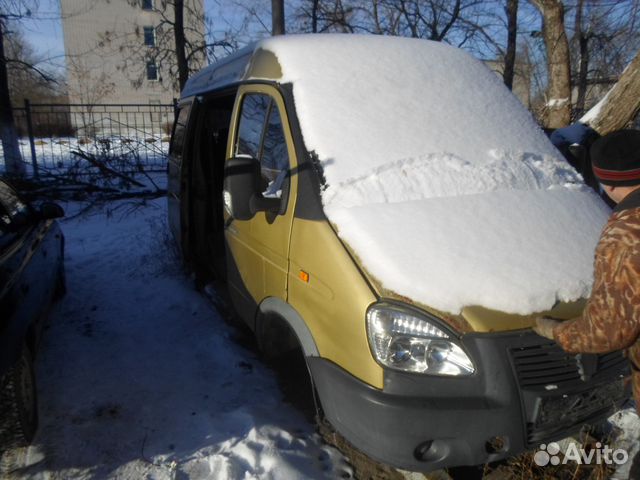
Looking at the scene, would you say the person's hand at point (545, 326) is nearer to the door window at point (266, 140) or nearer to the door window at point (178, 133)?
the door window at point (266, 140)

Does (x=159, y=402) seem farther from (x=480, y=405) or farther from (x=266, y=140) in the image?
(x=480, y=405)

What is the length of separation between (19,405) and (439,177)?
2.60 meters

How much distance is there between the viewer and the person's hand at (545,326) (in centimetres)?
195

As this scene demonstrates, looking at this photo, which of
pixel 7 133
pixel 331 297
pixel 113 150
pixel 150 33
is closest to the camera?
pixel 331 297

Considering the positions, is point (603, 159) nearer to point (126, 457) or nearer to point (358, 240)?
point (358, 240)

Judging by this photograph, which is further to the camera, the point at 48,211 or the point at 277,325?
the point at 48,211

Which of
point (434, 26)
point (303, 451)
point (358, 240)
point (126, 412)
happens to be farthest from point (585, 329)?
point (434, 26)

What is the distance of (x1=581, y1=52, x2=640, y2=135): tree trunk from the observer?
5430 millimetres

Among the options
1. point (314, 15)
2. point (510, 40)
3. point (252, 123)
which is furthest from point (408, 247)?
point (510, 40)

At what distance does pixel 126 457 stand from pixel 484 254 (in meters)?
2.22

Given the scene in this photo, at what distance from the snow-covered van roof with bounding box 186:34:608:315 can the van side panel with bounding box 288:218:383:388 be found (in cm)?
9

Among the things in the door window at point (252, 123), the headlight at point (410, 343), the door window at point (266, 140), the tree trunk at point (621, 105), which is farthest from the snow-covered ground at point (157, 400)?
the tree trunk at point (621, 105)

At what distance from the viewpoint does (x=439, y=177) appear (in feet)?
8.59

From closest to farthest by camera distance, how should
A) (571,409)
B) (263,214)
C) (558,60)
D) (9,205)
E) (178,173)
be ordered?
1. (571,409)
2. (263,214)
3. (9,205)
4. (178,173)
5. (558,60)
